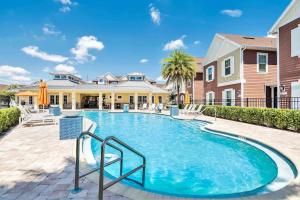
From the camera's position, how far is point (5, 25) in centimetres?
1498

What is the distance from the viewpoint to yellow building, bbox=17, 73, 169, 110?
28750 millimetres

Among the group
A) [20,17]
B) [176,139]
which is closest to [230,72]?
[176,139]

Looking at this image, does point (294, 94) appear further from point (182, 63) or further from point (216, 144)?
point (182, 63)

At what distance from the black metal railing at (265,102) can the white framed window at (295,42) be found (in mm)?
3042

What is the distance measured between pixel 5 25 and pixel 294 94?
2185 cm

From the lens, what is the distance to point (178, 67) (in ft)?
88.0

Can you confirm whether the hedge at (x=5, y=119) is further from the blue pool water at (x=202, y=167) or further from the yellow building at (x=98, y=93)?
Result: the yellow building at (x=98, y=93)

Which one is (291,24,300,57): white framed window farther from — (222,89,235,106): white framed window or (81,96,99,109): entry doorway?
(81,96,99,109): entry doorway

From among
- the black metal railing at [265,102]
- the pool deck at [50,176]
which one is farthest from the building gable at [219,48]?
the pool deck at [50,176]

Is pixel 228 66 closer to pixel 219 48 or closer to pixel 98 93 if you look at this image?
pixel 219 48

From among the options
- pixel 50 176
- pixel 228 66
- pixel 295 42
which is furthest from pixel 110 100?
pixel 50 176

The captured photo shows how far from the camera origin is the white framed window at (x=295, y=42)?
12.6 meters

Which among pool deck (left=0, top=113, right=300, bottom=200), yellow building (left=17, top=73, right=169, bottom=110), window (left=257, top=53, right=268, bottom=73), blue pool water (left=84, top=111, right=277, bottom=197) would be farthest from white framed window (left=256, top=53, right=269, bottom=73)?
yellow building (left=17, top=73, right=169, bottom=110)

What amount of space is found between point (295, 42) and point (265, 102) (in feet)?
20.0
